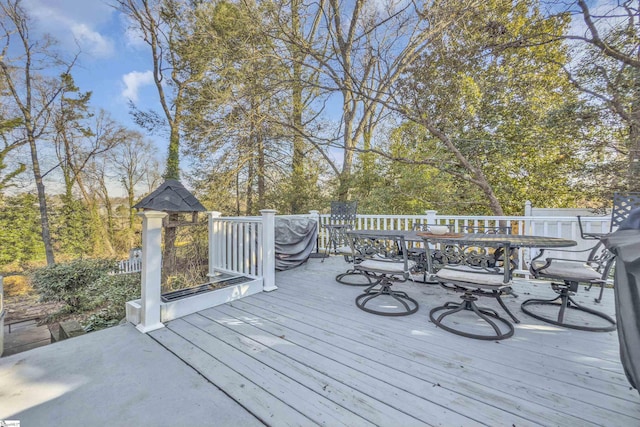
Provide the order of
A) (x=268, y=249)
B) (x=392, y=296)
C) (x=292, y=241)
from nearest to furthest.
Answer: (x=392, y=296) < (x=268, y=249) < (x=292, y=241)

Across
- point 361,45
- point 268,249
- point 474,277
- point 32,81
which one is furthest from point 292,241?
point 32,81

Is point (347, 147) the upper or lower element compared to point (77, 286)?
upper

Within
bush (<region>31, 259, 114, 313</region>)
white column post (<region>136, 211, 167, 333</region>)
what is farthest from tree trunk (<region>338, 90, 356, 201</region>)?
bush (<region>31, 259, 114, 313</region>)

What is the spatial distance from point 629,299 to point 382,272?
5.13 feet

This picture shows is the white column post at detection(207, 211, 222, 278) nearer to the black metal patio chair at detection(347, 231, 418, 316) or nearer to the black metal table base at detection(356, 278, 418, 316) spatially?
the black metal patio chair at detection(347, 231, 418, 316)

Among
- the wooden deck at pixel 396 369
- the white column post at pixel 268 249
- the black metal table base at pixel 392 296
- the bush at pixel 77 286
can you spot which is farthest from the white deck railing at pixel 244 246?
the bush at pixel 77 286

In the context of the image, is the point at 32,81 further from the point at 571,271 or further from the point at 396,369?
the point at 571,271

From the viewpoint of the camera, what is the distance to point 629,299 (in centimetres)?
121

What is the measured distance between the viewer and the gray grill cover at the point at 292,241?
14.0ft

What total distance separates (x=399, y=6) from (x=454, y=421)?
8762 mm

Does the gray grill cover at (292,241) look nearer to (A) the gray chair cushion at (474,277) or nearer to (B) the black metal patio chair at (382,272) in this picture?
(B) the black metal patio chair at (382,272)

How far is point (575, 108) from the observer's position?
5137 millimetres

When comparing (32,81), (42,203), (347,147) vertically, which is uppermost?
(32,81)

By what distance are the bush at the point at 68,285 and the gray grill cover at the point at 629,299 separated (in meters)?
6.35
